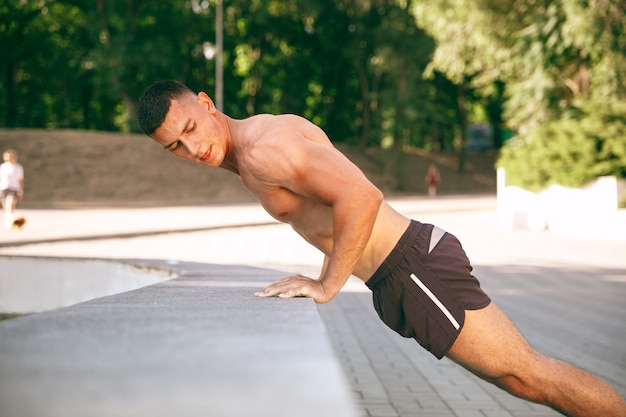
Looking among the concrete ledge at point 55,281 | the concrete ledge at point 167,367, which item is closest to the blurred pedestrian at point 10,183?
the concrete ledge at point 55,281

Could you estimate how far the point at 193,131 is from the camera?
137 inches

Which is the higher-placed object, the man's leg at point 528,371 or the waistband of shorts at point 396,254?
the waistband of shorts at point 396,254

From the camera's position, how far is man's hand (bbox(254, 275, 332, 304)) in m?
3.46

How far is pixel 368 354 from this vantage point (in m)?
6.86

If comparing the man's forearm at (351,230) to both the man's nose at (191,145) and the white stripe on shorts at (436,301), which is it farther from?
the man's nose at (191,145)

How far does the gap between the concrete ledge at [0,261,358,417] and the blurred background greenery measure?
20296 mm

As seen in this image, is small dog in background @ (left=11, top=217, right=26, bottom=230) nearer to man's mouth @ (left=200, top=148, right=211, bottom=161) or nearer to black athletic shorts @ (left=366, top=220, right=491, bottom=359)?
man's mouth @ (left=200, top=148, right=211, bottom=161)

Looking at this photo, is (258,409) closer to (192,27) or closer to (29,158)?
(29,158)

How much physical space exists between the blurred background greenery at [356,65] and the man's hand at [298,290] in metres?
19.0

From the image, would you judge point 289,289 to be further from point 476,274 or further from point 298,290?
point 476,274

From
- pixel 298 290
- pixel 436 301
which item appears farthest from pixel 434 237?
pixel 298 290

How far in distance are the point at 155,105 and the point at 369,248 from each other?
113 centimetres

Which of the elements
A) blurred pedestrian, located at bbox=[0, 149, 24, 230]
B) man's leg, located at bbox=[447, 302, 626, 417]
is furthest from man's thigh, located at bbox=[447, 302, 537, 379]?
blurred pedestrian, located at bbox=[0, 149, 24, 230]

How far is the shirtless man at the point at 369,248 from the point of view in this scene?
3379 millimetres
